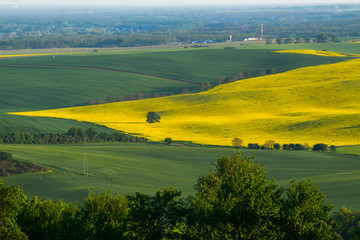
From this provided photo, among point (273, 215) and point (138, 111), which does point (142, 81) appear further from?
point (273, 215)

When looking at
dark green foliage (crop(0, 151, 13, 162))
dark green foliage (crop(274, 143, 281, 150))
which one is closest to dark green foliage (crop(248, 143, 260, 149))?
dark green foliage (crop(274, 143, 281, 150))

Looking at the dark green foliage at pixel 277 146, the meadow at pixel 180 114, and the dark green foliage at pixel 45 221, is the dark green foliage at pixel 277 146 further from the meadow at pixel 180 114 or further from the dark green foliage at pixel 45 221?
the dark green foliage at pixel 45 221

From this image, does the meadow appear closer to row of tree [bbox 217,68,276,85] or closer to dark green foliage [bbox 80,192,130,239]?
row of tree [bbox 217,68,276,85]

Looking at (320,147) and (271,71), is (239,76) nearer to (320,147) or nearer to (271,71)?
(271,71)

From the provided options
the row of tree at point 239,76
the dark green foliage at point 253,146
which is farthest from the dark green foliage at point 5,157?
the row of tree at point 239,76

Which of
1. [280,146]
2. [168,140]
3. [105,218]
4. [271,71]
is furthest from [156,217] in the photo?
[271,71]

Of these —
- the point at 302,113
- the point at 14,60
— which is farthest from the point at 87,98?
the point at 14,60

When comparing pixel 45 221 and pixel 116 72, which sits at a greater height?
pixel 45 221
